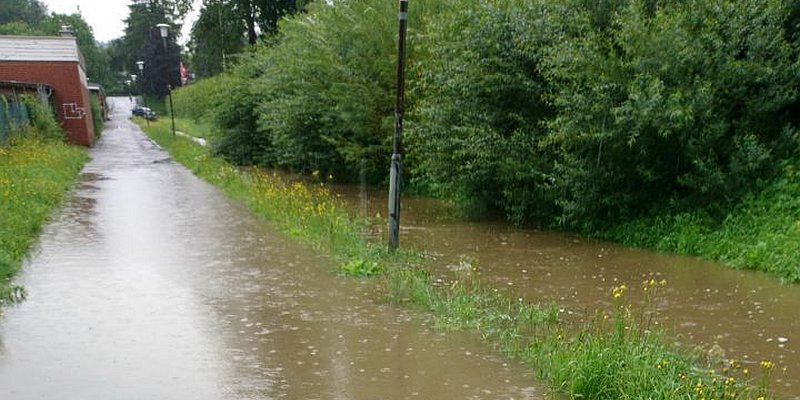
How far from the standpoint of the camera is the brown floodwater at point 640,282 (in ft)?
20.4

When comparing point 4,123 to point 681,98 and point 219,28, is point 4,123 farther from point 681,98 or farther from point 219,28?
point 681,98

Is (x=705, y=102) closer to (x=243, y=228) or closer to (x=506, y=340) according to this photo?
(x=506, y=340)

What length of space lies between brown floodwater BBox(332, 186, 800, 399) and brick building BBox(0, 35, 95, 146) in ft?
74.5

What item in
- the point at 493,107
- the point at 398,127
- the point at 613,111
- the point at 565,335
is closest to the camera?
the point at 565,335

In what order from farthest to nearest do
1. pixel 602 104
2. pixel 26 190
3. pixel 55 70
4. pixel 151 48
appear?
pixel 151 48
pixel 55 70
pixel 26 190
pixel 602 104

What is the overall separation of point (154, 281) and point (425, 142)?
6.44 m

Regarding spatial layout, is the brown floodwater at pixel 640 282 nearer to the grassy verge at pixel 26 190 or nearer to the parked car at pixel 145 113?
the grassy verge at pixel 26 190

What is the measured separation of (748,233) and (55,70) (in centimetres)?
2930

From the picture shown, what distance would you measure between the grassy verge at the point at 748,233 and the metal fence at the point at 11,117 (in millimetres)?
19073

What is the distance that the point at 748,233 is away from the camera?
9.30 metres

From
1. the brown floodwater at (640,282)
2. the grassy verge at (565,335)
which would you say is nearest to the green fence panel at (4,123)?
the grassy verge at (565,335)

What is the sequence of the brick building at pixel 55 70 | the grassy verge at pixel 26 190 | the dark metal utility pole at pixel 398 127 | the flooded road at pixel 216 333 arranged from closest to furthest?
the flooded road at pixel 216 333 → the grassy verge at pixel 26 190 → the dark metal utility pole at pixel 398 127 → the brick building at pixel 55 70

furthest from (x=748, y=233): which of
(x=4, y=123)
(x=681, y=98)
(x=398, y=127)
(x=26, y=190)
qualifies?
(x=4, y=123)

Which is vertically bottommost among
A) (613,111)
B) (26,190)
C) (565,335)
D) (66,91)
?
(26,190)
